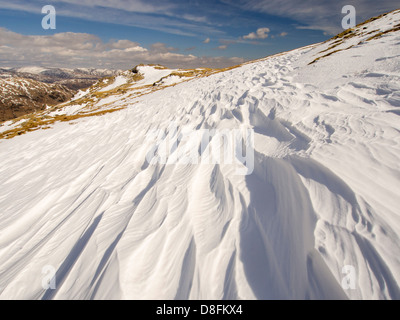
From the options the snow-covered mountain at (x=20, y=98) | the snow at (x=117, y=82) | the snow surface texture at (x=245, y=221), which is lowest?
the snow surface texture at (x=245, y=221)

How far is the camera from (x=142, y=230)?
2.43m

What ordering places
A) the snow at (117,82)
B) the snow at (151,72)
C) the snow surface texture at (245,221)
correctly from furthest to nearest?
1. the snow at (151,72)
2. the snow at (117,82)
3. the snow surface texture at (245,221)

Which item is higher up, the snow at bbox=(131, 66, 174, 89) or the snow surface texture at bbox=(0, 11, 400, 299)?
the snow at bbox=(131, 66, 174, 89)

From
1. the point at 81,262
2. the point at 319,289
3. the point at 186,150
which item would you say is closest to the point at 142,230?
the point at 81,262

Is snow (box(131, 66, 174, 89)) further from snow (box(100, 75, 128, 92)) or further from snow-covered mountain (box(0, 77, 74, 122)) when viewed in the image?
snow-covered mountain (box(0, 77, 74, 122))

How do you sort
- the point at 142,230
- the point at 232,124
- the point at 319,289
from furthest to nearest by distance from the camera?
the point at 232,124
the point at 142,230
the point at 319,289

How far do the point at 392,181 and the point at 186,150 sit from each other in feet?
11.7

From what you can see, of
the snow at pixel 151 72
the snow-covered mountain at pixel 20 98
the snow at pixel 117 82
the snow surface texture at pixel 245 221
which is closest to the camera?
the snow surface texture at pixel 245 221

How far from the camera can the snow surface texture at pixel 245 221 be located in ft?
5.52

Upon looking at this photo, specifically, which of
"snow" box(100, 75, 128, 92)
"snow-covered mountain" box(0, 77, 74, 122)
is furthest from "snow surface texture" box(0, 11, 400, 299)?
"snow-covered mountain" box(0, 77, 74, 122)

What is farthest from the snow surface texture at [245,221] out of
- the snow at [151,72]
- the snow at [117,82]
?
the snow at [117,82]

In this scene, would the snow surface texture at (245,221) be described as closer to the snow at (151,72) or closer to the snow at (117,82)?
the snow at (151,72)

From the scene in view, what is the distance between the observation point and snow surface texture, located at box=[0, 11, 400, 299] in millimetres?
1682

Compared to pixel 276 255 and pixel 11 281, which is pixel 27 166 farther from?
pixel 276 255
